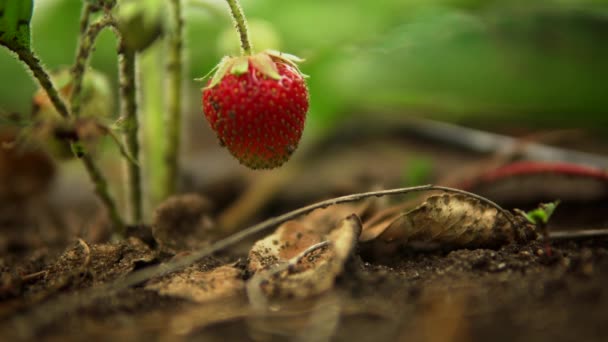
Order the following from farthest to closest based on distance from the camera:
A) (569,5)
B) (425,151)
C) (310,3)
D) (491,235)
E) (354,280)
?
(310,3) < (425,151) < (569,5) < (491,235) < (354,280)

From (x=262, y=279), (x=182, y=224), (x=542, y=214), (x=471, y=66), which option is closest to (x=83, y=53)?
(x=182, y=224)

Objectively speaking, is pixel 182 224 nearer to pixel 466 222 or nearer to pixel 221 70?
pixel 221 70

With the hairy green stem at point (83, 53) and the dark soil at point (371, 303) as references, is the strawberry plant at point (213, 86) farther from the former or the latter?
the dark soil at point (371, 303)

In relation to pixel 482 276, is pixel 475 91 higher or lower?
higher

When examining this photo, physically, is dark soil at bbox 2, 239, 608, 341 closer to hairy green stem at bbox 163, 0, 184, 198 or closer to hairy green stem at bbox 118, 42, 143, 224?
hairy green stem at bbox 118, 42, 143, 224

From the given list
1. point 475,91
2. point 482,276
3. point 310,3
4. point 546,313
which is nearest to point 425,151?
point 475,91

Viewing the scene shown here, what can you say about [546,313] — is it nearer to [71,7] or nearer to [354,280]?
[354,280]

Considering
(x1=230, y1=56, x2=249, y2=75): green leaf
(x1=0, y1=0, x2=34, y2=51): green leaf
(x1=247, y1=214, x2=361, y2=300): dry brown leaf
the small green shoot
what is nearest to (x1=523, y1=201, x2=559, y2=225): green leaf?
the small green shoot
